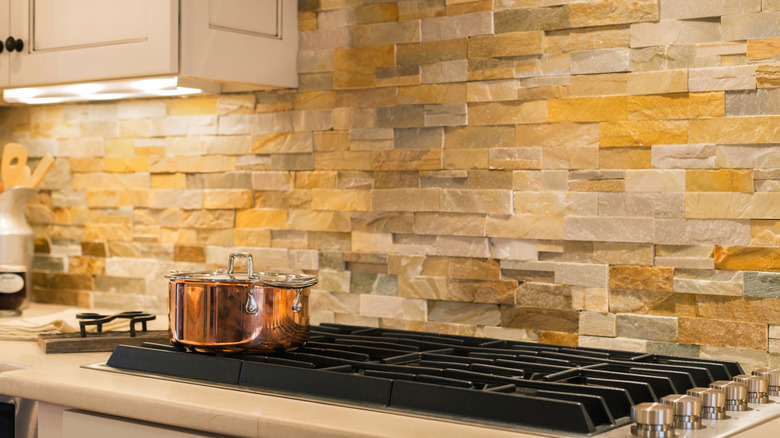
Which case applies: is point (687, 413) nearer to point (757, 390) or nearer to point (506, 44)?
point (757, 390)

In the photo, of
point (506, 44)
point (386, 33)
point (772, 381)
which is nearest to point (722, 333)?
point (772, 381)

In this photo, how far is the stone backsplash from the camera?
1.66 meters

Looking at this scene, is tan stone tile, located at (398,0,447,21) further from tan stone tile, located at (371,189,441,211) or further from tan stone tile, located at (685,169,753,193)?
tan stone tile, located at (685,169,753,193)

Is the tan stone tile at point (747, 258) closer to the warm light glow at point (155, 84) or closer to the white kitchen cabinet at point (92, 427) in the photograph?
the white kitchen cabinet at point (92, 427)

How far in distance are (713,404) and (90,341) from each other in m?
1.28

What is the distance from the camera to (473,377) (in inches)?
52.4

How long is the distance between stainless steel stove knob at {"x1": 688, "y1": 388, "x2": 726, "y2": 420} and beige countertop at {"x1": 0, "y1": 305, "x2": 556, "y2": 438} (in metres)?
0.29

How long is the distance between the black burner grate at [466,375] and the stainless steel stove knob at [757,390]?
93 millimetres

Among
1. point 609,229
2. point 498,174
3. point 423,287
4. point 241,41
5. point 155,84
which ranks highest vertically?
point 241,41

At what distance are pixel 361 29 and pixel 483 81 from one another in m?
0.38

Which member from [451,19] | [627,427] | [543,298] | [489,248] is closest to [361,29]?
[451,19]

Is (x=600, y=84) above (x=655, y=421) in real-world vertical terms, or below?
above

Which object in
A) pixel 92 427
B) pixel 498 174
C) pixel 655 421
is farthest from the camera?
pixel 498 174

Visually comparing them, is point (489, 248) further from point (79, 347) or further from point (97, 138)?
point (97, 138)
